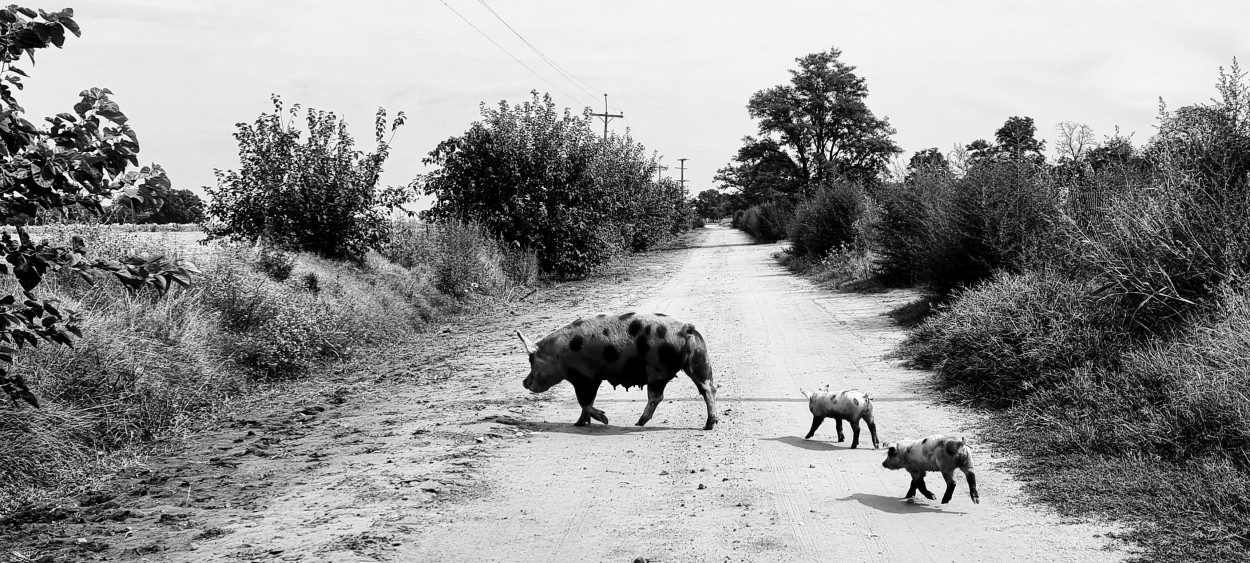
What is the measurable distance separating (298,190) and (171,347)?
8.19 m

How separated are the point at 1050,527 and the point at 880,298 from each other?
15342 millimetres

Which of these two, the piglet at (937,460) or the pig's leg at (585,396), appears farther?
the pig's leg at (585,396)

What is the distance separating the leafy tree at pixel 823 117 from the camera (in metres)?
64.8

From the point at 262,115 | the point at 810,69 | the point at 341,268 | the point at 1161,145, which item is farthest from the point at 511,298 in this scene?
the point at 810,69

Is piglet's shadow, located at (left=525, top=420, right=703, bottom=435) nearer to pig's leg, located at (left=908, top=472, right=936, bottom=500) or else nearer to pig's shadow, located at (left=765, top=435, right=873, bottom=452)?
pig's shadow, located at (left=765, top=435, right=873, bottom=452)

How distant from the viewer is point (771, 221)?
6394 centimetres

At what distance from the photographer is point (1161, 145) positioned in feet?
34.5

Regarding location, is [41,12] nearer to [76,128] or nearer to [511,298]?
[76,128]

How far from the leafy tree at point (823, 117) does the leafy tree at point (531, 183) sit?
1512 inches

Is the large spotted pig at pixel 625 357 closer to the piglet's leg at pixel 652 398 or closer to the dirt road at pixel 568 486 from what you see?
the piglet's leg at pixel 652 398

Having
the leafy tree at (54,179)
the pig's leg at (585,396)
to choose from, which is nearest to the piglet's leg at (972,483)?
the pig's leg at (585,396)

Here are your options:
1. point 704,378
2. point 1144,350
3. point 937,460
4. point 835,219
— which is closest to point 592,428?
point 704,378

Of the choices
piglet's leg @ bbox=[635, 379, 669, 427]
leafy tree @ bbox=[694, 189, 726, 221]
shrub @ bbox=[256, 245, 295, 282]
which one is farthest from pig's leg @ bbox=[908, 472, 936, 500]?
leafy tree @ bbox=[694, 189, 726, 221]

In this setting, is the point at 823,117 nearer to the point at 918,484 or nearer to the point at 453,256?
the point at 453,256
